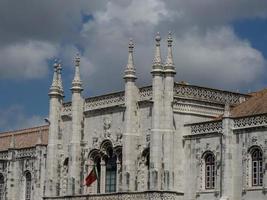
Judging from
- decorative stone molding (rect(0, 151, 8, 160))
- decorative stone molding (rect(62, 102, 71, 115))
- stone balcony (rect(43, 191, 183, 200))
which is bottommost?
stone balcony (rect(43, 191, 183, 200))

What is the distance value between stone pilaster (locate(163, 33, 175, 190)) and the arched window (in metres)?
5.53

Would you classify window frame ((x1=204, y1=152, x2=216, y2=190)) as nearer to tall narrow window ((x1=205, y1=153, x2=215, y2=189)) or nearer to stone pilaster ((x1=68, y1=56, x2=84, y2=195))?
tall narrow window ((x1=205, y1=153, x2=215, y2=189))

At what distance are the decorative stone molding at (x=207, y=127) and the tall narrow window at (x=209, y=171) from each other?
157 centimetres

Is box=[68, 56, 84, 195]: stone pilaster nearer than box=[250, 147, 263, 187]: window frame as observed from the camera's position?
No

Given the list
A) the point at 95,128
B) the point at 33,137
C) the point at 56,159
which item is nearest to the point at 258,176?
the point at 95,128

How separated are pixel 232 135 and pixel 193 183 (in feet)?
16.3

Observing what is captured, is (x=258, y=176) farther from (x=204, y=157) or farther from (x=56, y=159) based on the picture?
(x=56, y=159)

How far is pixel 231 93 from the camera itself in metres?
63.0

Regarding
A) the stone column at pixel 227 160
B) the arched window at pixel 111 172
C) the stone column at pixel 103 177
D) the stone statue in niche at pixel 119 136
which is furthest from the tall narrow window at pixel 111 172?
the stone column at pixel 227 160

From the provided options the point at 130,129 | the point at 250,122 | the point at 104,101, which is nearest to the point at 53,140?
the point at 104,101

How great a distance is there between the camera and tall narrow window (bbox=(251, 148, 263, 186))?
5394 centimetres

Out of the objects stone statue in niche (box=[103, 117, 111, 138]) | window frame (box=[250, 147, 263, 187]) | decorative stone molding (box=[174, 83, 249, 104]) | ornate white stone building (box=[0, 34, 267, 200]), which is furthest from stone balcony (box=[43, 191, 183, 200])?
decorative stone molding (box=[174, 83, 249, 104])

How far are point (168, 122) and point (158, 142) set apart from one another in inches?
58.9

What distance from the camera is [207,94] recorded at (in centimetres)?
6156
